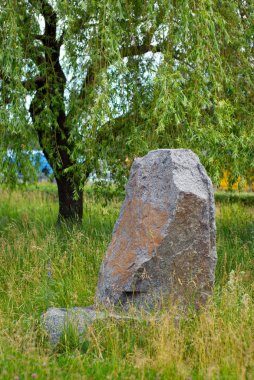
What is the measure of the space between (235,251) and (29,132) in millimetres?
2891

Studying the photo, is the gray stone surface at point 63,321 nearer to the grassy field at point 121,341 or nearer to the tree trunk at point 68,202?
the grassy field at point 121,341

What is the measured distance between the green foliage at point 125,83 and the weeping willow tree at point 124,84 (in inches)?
0.6

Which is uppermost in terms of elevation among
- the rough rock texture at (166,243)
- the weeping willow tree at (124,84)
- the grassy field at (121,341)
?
the weeping willow tree at (124,84)

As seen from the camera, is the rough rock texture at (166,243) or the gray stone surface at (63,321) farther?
the rough rock texture at (166,243)

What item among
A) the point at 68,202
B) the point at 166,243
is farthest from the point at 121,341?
the point at 68,202

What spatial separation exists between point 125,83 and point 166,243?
3142 millimetres

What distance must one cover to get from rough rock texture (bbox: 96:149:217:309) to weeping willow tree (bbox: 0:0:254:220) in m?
1.46

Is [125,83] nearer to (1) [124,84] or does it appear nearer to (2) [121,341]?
(1) [124,84]

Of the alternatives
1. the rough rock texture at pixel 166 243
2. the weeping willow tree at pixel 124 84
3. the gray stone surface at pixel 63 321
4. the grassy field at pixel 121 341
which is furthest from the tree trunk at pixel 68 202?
the gray stone surface at pixel 63 321

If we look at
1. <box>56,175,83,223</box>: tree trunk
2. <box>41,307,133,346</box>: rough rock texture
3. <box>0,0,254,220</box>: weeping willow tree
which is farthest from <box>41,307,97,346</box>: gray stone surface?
<box>56,175,83,223</box>: tree trunk

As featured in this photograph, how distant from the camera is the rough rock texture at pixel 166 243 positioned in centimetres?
500

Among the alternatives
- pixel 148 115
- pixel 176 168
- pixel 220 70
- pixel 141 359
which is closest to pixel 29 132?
pixel 148 115

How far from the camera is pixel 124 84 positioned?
7602mm

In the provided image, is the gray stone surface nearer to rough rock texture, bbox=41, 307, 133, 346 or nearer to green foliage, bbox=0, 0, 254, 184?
rough rock texture, bbox=41, 307, 133, 346
